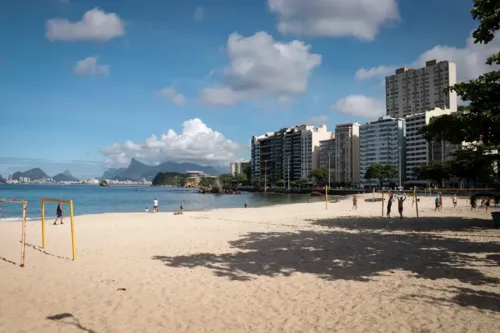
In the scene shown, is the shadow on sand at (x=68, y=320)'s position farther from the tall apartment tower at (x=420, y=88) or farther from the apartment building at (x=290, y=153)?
the apartment building at (x=290, y=153)

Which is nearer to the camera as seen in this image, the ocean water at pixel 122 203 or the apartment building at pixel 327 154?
the ocean water at pixel 122 203

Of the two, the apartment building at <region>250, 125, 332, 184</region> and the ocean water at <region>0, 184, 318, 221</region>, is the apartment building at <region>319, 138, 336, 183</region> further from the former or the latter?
the ocean water at <region>0, 184, 318, 221</region>

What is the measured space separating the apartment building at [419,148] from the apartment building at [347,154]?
25.7m

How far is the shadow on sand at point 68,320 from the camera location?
5.86 m

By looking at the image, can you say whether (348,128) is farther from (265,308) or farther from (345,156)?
(265,308)

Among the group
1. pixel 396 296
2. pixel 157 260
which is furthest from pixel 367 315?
pixel 157 260

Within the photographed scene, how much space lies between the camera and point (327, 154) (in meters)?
160

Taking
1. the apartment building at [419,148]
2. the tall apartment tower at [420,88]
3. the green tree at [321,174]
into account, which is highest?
the tall apartment tower at [420,88]

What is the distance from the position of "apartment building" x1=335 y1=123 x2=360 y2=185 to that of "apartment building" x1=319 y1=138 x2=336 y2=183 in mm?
2633

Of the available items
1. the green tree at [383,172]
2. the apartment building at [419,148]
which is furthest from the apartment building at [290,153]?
the apartment building at [419,148]

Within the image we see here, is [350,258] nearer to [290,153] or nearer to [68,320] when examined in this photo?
[68,320]

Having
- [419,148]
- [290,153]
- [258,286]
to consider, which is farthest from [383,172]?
[258,286]

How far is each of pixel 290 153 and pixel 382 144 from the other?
167 ft

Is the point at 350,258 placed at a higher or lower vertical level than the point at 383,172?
lower
